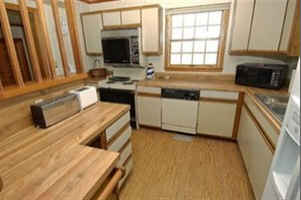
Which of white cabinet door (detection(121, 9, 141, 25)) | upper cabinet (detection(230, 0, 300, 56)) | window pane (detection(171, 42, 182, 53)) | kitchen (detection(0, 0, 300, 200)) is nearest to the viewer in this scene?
kitchen (detection(0, 0, 300, 200))

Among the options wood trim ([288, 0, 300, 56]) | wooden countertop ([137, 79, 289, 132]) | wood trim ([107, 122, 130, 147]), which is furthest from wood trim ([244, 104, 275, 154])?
wood trim ([107, 122, 130, 147])

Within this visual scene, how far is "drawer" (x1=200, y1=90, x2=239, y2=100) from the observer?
222 centimetres

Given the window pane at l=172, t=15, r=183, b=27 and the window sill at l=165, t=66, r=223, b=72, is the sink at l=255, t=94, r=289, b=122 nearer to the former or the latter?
the window sill at l=165, t=66, r=223, b=72

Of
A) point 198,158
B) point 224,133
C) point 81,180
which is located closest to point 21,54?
point 81,180

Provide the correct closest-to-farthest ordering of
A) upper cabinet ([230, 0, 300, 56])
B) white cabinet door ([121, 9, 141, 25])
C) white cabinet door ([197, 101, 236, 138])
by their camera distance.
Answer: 1. upper cabinet ([230, 0, 300, 56])
2. white cabinet door ([197, 101, 236, 138])
3. white cabinet door ([121, 9, 141, 25])

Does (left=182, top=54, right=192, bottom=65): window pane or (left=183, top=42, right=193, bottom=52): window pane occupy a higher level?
(left=183, top=42, right=193, bottom=52): window pane

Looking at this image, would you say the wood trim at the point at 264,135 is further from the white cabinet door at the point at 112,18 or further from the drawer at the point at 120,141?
the white cabinet door at the point at 112,18

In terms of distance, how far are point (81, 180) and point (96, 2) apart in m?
3.45

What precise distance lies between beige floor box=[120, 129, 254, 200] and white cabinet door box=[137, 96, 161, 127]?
318 mm

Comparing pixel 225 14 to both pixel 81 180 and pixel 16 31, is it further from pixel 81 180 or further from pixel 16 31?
pixel 16 31

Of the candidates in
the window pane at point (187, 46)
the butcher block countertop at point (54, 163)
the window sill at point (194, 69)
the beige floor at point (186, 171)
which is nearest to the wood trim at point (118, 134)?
the butcher block countertop at point (54, 163)

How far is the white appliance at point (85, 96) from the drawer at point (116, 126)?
1.26ft

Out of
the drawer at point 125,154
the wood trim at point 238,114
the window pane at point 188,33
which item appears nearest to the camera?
the drawer at point 125,154

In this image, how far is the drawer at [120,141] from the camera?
1446mm
